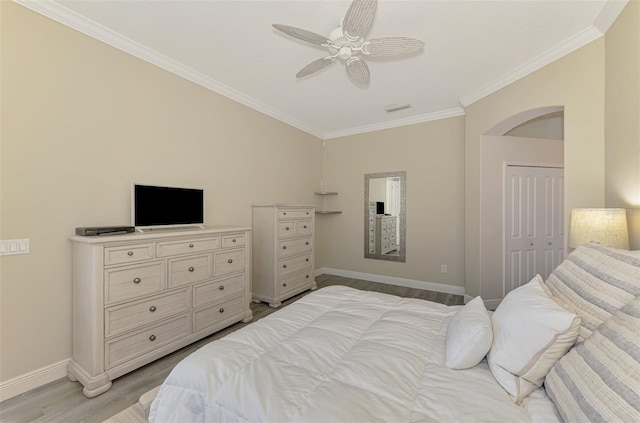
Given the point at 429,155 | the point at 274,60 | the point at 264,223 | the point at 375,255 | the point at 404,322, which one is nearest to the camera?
the point at 404,322

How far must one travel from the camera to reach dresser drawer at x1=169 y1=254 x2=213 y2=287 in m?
2.33

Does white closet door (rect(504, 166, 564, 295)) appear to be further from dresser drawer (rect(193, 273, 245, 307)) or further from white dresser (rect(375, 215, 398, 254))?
dresser drawer (rect(193, 273, 245, 307))

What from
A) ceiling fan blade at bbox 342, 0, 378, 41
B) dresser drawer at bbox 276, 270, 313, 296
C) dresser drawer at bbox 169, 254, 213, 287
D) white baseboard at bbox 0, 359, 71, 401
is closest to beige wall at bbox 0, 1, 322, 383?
white baseboard at bbox 0, 359, 71, 401

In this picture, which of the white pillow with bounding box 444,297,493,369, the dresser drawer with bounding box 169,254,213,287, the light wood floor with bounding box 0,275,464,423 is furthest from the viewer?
the dresser drawer with bounding box 169,254,213,287

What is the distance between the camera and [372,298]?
2.01 metres

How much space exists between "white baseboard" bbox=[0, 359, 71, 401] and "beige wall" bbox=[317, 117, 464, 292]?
3.74m

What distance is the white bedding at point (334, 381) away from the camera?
36.0 inches

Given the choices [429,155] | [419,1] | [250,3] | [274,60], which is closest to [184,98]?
[274,60]

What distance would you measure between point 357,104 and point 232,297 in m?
3.07

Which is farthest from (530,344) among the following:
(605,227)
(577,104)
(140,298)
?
(140,298)

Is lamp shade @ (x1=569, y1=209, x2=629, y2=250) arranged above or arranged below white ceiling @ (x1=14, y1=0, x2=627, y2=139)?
below

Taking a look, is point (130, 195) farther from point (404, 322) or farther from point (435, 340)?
point (435, 340)

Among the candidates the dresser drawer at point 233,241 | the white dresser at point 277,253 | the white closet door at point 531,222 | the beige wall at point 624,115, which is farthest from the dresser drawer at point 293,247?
the beige wall at point 624,115

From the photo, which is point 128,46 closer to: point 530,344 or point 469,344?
point 469,344
